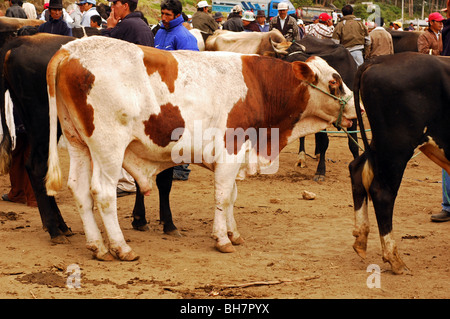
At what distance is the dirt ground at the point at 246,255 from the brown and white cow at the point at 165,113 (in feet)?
1.20

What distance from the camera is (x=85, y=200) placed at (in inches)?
224

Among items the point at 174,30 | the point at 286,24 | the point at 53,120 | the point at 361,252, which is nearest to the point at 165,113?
the point at 53,120

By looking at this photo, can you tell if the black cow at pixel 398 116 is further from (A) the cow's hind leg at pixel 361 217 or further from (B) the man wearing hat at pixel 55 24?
(B) the man wearing hat at pixel 55 24

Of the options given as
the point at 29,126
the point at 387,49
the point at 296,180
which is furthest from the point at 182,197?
the point at 387,49

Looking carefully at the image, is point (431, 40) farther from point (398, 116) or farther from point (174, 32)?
point (398, 116)

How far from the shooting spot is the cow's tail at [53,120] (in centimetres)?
542

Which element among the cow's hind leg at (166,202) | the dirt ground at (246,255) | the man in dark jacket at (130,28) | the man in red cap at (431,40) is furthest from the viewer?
the man in red cap at (431,40)

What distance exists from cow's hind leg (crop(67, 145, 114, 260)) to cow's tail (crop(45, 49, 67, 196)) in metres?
0.19

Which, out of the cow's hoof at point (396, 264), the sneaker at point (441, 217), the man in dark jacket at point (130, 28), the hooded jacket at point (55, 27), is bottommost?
the sneaker at point (441, 217)

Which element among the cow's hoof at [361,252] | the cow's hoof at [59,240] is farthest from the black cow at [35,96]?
the cow's hoof at [361,252]

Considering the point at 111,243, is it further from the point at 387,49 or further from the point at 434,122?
the point at 387,49

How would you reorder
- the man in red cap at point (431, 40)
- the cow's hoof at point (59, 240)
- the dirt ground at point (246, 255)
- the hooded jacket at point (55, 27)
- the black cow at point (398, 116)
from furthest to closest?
the man in red cap at point (431, 40), the hooded jacket at point (55, 27), the cow's hoof at point (59, 240), the black cow at point (398, 116), the dirt ground at point (246, 255)

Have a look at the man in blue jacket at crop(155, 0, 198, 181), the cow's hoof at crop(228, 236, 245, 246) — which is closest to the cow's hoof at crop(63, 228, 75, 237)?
the cow's hoof at crop(228, 236, 245, 246)

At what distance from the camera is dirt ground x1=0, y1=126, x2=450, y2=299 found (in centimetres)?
490
